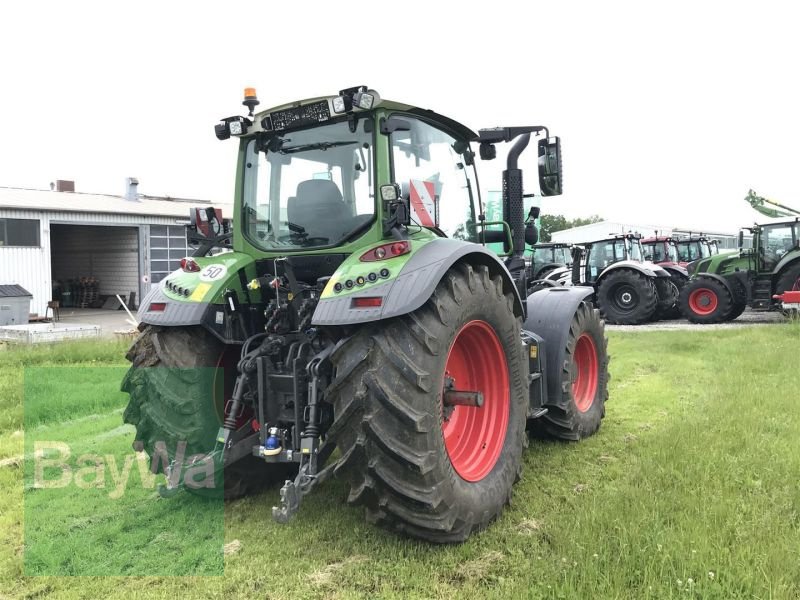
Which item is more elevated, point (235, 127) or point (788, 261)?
point (235, 127)

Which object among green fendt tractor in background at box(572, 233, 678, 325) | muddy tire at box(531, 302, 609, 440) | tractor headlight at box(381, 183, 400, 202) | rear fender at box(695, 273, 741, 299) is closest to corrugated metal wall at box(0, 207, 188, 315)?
green fendt tractor in background at box(572, 233, 678, 325)

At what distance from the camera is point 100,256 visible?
25.2 metres

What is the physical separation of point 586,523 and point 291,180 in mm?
2654

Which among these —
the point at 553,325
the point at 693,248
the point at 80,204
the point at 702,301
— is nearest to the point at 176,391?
the point at 553,325

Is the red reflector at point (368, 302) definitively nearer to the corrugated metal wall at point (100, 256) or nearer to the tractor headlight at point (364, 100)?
the tractor headlight at point (364, 100)

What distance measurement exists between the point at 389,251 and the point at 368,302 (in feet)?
1.20

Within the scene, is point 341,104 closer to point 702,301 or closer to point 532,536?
point 532,536

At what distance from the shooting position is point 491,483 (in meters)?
3.53

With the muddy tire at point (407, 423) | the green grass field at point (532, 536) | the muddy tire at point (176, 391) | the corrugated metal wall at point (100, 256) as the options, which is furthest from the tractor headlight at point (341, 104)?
the corrugated metal wall at point (100, 256)

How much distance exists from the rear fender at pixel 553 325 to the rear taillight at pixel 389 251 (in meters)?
1.97

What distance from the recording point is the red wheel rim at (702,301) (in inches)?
578

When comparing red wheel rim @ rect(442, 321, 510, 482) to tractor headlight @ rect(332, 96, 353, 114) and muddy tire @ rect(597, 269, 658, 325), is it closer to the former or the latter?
tractor headlight @ rect(332, 96, 353, 114)

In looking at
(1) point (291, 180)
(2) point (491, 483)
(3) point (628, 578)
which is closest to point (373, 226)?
(1) point (291, 180)

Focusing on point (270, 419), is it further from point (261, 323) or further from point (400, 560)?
point (400, 560)
